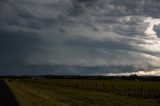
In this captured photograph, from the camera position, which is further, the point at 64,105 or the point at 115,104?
the point at 115,104

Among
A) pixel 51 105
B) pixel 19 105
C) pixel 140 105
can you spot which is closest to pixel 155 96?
pixel 140 105

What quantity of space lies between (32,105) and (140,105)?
36.7ft

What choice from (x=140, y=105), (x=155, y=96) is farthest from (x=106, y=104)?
(x=155, y=96)

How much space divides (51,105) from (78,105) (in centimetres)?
262

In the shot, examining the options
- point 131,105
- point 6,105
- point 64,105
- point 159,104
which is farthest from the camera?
point 159,104

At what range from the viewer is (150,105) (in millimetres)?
36344

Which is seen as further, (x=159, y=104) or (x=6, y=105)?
(x=159, y=104)

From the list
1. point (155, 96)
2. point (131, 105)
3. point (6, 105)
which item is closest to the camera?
point (6, 105)

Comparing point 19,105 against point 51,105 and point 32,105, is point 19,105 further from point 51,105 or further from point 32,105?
point 51,105

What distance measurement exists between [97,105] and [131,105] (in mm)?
3338

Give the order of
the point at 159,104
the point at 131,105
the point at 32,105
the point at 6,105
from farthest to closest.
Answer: the point at 159,104, the point at 131,105, the point at 32,105, the point at 6,105

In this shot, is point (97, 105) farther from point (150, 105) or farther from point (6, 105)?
point (6, 105)

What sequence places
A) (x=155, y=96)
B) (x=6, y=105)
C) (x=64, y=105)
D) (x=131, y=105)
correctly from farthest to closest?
(x=155, y=96) < (x=131, y=105) < (x=64, y=105) < (x=6, y=105)

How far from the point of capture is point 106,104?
35281 mm
